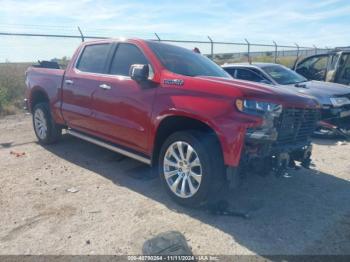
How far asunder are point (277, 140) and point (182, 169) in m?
1.11

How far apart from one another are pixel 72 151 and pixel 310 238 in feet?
14.5

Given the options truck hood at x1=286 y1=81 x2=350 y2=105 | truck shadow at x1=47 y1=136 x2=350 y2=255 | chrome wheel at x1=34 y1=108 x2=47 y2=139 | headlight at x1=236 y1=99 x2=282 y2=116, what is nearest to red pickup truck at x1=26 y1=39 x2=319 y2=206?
headlight at x1=236 y1=99 x2=282 y2=116

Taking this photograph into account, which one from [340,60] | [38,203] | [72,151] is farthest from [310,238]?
[340,60]

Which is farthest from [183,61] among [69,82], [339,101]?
[339,101]

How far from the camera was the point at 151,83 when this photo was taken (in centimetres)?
459

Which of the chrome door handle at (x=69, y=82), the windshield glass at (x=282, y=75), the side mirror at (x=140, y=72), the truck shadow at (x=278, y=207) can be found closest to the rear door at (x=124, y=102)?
the side mirror at (x=140, y=72)

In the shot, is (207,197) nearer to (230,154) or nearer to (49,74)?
(230,154)

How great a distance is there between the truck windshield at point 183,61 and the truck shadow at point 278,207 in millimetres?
1585

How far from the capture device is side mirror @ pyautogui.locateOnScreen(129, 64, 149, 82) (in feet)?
14.7

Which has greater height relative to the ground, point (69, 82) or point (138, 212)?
point (69, 82)

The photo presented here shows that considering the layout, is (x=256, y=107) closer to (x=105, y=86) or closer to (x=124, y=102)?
(x=124, y=102)

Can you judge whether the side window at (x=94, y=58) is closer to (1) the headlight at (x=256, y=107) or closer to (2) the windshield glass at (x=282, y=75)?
(1) the headlight at (x=256, y=107)

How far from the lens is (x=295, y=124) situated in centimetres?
438

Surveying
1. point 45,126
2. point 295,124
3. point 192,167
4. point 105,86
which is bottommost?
point 45,126
